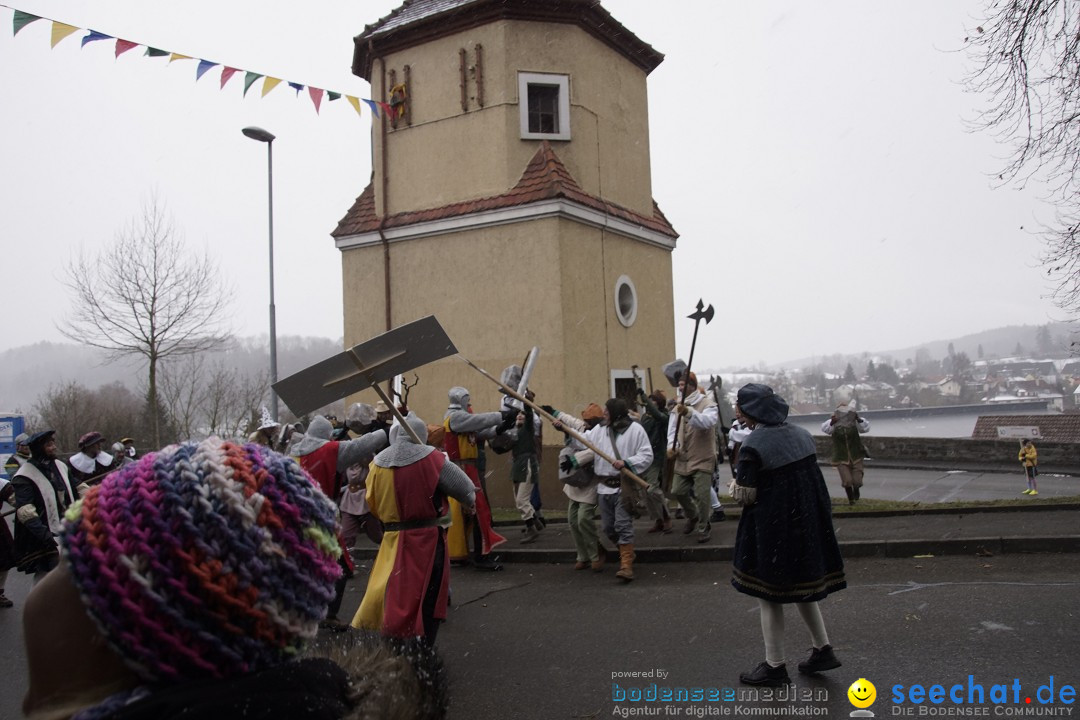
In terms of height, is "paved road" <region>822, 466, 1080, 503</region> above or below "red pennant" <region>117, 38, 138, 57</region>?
below

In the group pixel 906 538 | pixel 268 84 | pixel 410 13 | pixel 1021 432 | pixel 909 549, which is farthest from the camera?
pixel 1021 432

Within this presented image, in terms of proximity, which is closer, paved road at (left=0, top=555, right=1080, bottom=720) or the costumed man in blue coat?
the costumed man in blue coat

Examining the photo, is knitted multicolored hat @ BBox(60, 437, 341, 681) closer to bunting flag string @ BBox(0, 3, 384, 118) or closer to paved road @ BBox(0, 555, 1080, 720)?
paved road @ BBox(0, 555, 1080, 720)

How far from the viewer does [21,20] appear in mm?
8859

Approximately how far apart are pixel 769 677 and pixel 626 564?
3.26 m

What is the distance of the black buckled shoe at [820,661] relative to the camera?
4730 mm

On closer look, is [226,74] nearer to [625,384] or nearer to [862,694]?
[625,384]

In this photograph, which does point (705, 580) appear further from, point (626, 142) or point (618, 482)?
point (626, 142)

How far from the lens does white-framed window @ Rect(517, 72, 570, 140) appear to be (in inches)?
559

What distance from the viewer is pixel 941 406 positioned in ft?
152

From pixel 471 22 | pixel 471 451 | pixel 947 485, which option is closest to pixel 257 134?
pixel 471 22

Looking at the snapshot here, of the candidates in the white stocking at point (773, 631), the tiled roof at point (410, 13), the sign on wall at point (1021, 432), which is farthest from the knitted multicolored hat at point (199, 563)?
the sign on wall at point (1021, 432)

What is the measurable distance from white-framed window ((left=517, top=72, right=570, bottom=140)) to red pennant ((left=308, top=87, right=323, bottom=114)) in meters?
3.81

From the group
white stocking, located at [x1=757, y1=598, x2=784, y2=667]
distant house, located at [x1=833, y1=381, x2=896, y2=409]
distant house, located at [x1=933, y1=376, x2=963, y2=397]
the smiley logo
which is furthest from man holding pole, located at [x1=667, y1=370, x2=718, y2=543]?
distant house, located at [x1=933, y1=376, x2=963, y2=397]
